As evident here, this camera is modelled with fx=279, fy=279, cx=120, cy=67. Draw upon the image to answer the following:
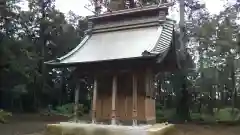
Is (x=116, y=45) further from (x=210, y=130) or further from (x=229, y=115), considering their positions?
(x=229, y=115)

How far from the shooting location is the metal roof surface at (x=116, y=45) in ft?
30.8

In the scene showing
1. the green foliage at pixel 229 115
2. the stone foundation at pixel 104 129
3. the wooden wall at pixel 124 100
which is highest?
the wooden wall at pixel 124 100

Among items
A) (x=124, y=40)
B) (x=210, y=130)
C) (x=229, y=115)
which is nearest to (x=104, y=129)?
(x=124, y=40)

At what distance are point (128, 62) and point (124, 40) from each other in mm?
1316

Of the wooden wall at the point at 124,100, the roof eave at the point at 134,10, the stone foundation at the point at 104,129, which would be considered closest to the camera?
the stone foundation at the point at 104,129

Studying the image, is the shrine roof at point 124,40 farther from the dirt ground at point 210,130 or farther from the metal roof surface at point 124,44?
the dirt ground at point 210,130

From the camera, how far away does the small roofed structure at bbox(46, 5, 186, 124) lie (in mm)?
9258

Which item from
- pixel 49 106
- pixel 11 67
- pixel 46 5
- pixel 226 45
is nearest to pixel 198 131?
pixel 226 45

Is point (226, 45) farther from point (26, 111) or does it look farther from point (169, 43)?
point (26, 111)

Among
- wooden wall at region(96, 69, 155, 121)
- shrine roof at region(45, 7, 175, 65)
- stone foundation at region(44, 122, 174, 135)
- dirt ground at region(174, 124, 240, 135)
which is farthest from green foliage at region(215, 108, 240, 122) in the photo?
shrine roof at region(45, 7, 175, 65)

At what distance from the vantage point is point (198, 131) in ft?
50.3

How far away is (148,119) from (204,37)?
11.1m

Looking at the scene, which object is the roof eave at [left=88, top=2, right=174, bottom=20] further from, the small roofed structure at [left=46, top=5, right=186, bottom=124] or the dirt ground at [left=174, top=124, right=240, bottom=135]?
the dirt ground at [left=174, top=124, right=240, bottom=135]

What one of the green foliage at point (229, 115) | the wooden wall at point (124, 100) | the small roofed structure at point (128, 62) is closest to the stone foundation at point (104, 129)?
the small roofed structure at point (128, 62)
